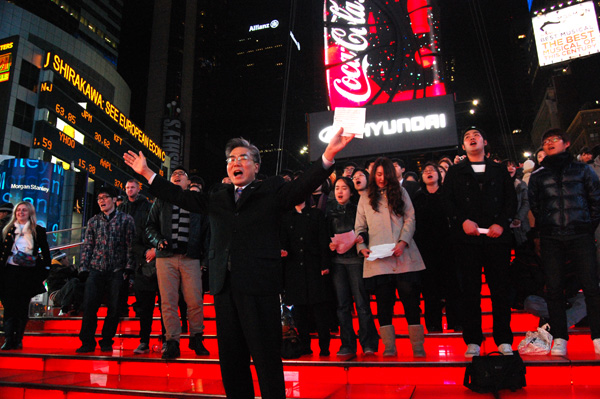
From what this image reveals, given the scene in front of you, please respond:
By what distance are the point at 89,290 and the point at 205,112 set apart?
173 ft

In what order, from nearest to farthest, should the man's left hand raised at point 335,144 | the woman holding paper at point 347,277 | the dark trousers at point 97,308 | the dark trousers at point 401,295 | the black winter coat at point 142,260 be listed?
the man's left hand raised at point 335,144 → the dark trousers at point 401,295 → the woman holding paper at point 347,277 → the black winter coat at point 142,260 → the dark trousers at point 97,308

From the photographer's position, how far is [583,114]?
57000mm

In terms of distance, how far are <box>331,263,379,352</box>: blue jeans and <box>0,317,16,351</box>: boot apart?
4.25 metres

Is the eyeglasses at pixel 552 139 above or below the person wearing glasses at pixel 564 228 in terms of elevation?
above

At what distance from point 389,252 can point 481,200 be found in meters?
0.94

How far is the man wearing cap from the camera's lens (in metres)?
3.38

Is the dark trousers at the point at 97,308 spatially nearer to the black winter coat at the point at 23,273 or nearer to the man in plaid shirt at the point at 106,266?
the man in plaid shirt at the point at 106,266

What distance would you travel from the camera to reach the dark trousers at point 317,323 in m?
4.11

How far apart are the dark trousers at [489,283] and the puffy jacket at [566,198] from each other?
513 mm

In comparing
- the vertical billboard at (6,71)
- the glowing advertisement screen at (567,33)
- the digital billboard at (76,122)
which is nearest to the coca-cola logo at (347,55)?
the digital billboard at (76,122)

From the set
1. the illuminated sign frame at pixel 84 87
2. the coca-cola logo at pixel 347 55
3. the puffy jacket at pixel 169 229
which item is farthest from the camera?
the illuminated sign frame at pixel 84 87

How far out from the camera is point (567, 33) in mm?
27922

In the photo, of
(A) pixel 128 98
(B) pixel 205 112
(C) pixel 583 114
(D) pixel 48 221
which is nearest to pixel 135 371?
(D) pixel 48 221

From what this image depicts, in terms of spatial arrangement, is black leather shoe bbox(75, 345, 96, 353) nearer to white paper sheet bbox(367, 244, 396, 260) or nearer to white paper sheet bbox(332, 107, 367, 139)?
white paper sheet bbox(367, 244, 396, 260)
